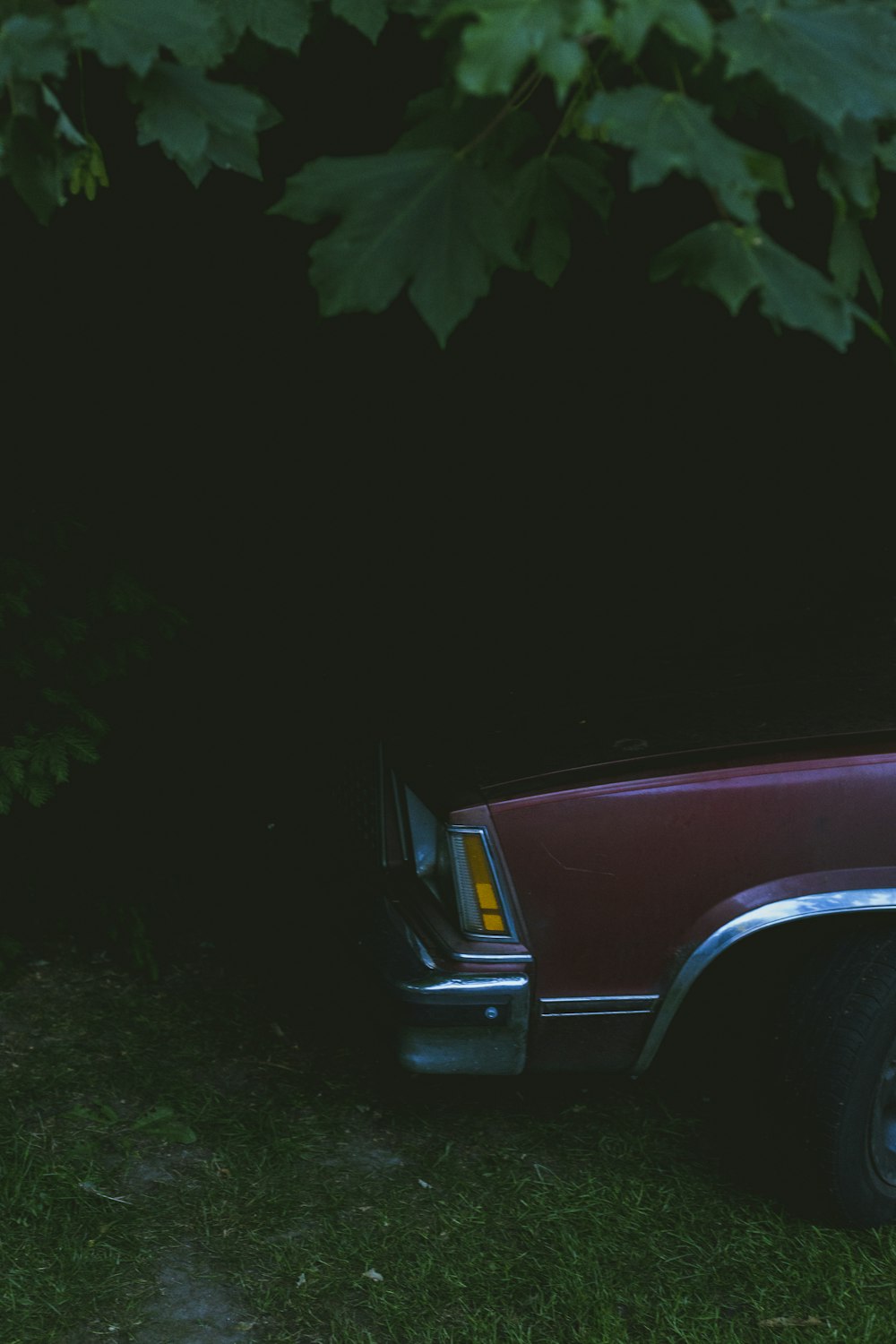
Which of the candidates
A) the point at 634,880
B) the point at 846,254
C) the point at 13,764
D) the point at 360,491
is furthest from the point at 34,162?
the point at 360,491

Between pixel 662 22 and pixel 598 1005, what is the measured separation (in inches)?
77.4

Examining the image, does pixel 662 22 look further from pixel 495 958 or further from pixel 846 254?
pixel 495 958

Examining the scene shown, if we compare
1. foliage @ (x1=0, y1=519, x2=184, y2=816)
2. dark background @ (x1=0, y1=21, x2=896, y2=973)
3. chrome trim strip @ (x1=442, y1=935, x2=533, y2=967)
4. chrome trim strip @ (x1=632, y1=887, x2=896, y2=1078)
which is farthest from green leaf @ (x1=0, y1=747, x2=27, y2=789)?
chrome trim strip @ (x1=632, y1=887, x2=896, y2=1078)

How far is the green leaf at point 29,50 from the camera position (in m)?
1.60

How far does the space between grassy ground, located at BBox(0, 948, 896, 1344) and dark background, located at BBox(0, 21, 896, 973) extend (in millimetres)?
600

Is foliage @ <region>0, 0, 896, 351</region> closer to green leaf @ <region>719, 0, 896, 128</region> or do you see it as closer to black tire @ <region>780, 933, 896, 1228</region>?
green leaf @ <region>719, 0, 896, 128</region>

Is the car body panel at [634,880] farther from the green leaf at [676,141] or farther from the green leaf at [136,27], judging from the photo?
the green leaf at [136,27]

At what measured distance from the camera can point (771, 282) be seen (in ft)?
5.19

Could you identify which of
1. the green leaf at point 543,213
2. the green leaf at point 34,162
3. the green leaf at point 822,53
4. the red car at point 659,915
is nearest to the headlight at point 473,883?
the red car at point 659,915

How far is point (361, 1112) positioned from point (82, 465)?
6.99ft

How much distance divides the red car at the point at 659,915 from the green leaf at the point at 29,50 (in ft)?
5.36

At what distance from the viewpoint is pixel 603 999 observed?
2809mm

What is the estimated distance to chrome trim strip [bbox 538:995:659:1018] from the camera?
9.20 feet

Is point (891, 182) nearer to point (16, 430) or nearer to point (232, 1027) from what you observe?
point (16, 430)
